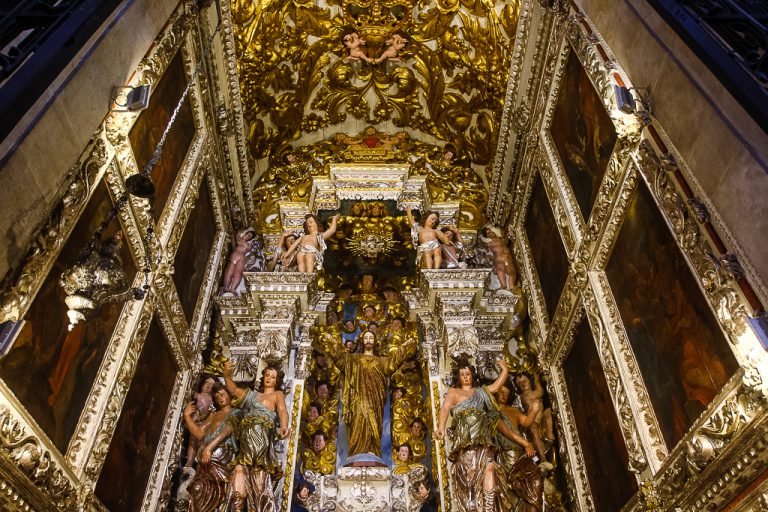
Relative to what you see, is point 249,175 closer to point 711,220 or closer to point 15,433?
point 15,433

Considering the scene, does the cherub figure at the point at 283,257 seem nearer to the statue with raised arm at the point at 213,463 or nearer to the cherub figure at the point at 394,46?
the statue with raised arm at the point at 213,463

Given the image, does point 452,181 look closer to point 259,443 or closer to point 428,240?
point 428,240

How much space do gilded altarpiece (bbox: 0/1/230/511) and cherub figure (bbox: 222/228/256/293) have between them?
24.4 inches

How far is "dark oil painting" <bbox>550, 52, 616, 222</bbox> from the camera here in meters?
6.89

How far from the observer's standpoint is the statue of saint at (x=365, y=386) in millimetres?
8352

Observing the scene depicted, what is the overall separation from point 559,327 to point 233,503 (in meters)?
4.36

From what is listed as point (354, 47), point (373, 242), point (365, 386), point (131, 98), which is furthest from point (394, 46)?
point (131, 98)

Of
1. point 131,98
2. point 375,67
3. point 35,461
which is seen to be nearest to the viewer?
point 35,461

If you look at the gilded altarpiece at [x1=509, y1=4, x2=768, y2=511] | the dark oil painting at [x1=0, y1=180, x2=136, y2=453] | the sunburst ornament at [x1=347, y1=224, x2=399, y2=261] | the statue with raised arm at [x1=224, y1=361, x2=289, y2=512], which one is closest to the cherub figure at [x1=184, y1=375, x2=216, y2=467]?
the statue with raised arm at [x1=224, y1=361, x2=289, y2=512]

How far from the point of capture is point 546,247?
350 inches

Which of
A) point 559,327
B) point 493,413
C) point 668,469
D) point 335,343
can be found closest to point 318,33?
point 335,343

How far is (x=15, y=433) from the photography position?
4.14 m

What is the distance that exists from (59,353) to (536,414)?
5.59m

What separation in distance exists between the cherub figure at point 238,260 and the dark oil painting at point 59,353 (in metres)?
4.04
